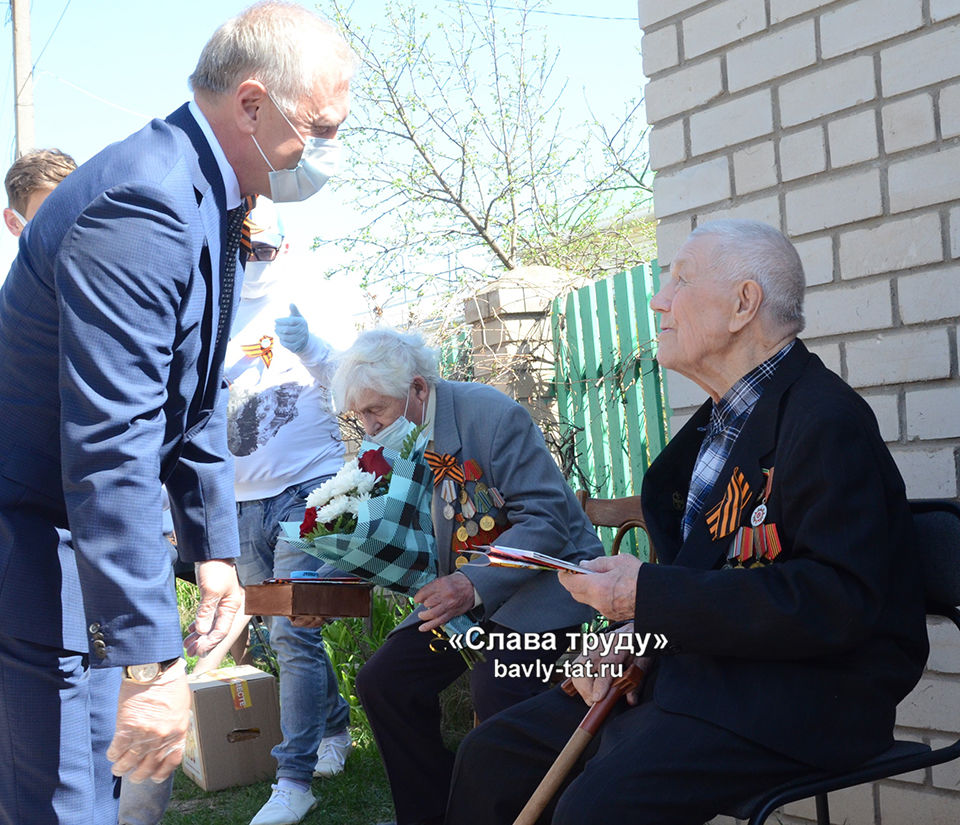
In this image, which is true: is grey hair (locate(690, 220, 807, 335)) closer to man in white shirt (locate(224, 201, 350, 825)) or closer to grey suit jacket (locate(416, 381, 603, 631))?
grey suit jacket (locate(416, 381, 603, 631))

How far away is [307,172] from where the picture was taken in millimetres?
2148

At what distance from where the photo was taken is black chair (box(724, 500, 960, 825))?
192 cm

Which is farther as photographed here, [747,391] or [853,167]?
[853,167]

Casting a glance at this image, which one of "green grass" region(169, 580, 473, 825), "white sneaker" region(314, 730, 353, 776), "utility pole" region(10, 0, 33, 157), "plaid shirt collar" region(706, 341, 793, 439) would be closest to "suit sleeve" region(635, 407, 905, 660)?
"plaid shirt collar" region(706, 341, 793, 439)

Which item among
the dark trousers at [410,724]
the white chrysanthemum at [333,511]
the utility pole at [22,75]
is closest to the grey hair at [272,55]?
the white chrysanthemum at [333,511]

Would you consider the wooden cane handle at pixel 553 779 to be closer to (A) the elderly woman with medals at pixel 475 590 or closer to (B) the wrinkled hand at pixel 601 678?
(B) the wrinkled hand at pixel 601 678

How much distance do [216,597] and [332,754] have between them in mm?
2379

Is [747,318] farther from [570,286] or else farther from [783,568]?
[570,286]

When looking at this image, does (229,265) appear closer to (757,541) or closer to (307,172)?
(307,172)

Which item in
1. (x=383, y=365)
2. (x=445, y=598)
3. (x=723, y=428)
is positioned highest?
(x=383, y=365)

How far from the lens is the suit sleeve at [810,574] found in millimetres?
1910

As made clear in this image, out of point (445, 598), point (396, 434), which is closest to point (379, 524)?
point (445, 598)

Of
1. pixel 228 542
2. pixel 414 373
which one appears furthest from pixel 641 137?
pixel 228 542

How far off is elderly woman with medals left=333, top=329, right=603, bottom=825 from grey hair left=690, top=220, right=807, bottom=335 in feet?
3.62
